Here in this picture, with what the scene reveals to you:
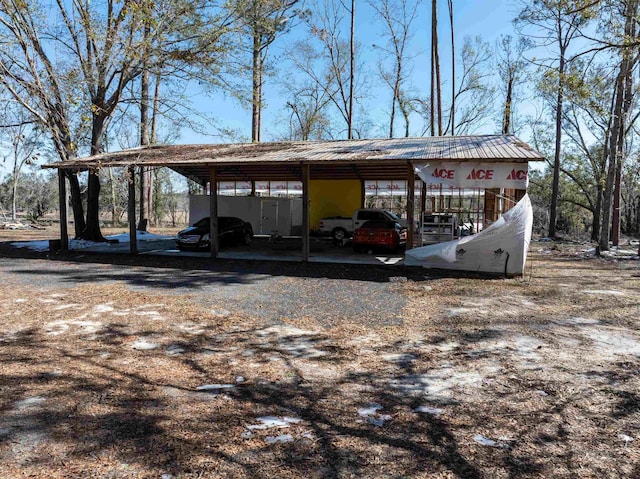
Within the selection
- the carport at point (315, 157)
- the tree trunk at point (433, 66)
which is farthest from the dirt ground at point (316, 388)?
the tree trunk at point (433, 66)

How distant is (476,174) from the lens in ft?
38.8

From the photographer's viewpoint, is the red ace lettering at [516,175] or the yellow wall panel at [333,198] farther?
the yellow wall panel at [333,198]

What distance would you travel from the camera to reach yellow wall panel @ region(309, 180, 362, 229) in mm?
24078

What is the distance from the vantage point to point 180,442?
3.07 m

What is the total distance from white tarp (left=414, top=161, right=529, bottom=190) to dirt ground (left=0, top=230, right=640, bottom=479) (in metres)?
4.24

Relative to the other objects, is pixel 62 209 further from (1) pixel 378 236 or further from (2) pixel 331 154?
(1) pixel 378 236

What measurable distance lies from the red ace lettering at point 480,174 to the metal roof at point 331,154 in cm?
34

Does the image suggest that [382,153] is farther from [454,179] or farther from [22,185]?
[22,185]

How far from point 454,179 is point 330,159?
353 cm

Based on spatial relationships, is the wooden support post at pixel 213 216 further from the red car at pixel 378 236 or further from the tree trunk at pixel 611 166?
the tree trunk at pixel 611 166

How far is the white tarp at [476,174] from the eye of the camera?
1152cm

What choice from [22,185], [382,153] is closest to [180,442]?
[382,153]

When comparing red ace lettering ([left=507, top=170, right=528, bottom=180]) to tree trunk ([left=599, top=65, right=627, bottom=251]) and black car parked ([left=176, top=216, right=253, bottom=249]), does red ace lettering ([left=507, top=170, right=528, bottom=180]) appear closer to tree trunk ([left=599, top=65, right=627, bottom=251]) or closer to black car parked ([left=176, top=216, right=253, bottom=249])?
tree trunk ([left=599, top=65, right=627, bottom=251])

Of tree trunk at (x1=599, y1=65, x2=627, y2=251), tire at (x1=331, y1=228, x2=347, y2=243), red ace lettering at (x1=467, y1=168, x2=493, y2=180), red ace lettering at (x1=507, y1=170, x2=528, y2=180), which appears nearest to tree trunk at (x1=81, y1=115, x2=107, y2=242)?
tire at (x1=331, y1=228, x2=347, y2=243)
